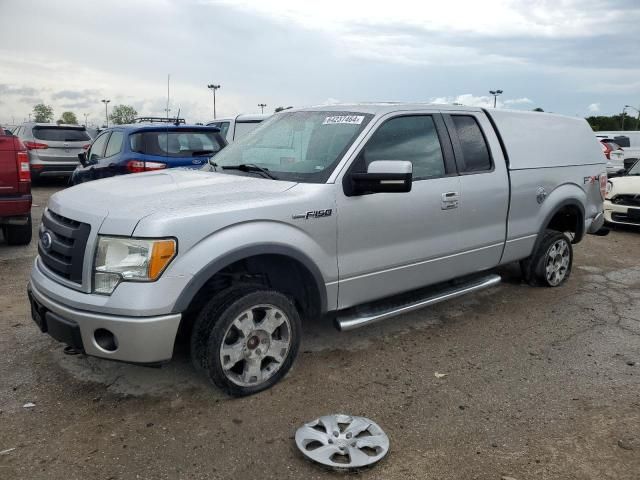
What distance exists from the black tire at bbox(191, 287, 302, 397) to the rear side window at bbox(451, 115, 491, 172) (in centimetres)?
201

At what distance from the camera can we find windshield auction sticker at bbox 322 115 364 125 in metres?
3.90

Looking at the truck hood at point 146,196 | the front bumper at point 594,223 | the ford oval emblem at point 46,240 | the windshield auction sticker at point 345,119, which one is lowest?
the front bumper at point 594,223

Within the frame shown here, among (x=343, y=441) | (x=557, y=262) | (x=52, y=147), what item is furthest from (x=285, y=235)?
(x=52, y=147)

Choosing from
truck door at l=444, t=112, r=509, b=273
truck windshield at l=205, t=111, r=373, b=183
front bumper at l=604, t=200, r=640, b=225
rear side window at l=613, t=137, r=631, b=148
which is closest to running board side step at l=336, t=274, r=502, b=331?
truck door at l=444, t=112, r=509, b=273

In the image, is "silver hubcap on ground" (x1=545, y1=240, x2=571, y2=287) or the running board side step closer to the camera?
the running board side step

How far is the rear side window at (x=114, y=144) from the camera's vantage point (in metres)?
8.18

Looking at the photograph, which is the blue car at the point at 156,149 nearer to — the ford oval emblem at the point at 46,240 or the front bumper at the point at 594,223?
the ford oval emblem at the point at 46,240

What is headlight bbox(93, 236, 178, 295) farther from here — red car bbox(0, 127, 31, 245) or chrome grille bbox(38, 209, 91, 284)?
red car bbox(0, 127, 31, 245)

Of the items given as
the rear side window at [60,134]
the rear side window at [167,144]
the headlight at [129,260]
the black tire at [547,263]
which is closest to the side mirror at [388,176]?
the headlight at [129,260]

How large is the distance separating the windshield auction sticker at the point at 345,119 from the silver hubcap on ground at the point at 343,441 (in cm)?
202

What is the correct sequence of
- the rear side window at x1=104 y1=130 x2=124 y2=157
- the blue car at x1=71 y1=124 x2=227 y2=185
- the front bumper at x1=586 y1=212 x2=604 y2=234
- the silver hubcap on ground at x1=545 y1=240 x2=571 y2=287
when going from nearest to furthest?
the silver hubcap on ground at x1=545 y1=240 x2=571 y2=287 → the front bumper at x1=586 y1=212 x2=604 y2=234 → the blue car at x1=71 y1=124 x2=227 y2=185 → the rear side window at x1=104 y1=130 x2=124 y2=157

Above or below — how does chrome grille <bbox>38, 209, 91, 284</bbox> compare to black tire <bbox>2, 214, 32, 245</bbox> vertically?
above

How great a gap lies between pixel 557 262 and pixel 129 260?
175 inches

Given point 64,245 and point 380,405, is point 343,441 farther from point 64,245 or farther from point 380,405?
point 64,245
